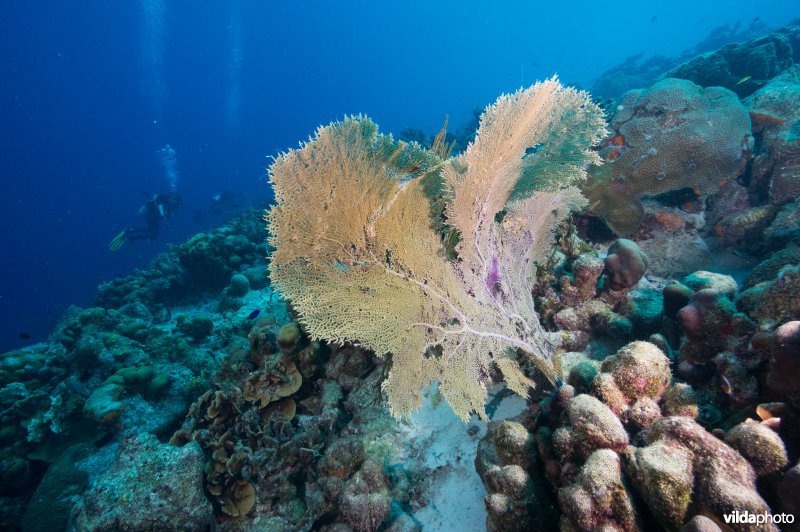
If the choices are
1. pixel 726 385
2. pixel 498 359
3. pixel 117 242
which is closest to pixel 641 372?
pixel 726 385

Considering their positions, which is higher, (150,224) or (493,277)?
(150,224)

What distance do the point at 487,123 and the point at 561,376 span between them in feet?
8.16

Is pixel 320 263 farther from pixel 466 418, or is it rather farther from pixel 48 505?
pixel 48 505

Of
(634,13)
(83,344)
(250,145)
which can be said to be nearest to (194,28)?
(250,145)

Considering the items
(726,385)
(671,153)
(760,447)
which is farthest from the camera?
(671,153)

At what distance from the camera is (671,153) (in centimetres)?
527

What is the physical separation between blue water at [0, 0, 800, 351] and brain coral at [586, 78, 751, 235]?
3337 centimetres

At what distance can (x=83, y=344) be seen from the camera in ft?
23.8

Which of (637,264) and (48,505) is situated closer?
(637,264)

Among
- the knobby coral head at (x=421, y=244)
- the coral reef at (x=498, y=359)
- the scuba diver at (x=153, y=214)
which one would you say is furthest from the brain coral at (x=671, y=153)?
the scuba diver at (x=153, y=214)

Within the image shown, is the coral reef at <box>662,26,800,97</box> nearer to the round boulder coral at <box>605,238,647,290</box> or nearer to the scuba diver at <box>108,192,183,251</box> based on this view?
the round boulder coral at <box>605,238,647,290</box>

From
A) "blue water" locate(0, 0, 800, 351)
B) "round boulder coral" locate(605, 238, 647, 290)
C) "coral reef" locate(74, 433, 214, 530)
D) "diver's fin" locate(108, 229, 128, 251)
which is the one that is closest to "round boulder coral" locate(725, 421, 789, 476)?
"round boulder coral" locate(605, 238, 647, 290)

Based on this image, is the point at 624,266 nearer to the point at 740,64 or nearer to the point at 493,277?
the point at 493,277

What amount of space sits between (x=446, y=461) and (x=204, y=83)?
124 meters
